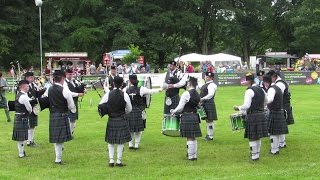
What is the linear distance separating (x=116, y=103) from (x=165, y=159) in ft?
5.77

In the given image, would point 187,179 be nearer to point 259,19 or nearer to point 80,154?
point 80,154

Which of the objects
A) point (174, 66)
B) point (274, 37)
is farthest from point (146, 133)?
point (274, 37)

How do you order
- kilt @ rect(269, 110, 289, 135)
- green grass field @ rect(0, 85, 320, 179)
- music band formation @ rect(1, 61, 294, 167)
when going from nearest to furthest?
green grass field @ rect(0, 85, 320, 179)
music band formation @ rect(1, 61, 294, 167)
kilt @ rect(269, 110, 289, 135)

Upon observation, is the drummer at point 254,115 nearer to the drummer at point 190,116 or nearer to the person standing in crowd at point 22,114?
the drummer at point 190,116

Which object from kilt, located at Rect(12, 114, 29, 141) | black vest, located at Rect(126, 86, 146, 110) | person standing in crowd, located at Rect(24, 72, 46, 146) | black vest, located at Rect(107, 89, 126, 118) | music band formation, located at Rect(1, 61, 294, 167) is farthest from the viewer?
person standing in crowd, located at Rect(24, 72, 46, 146)

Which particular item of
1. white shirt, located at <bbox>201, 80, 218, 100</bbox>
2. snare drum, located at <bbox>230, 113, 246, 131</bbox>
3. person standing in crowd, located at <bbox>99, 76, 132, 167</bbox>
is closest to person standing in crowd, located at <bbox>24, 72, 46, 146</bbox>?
person standing in crowd, located at <bbox>99, 76, 132, 167</bbox>

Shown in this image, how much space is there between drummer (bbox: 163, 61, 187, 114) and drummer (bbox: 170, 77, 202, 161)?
7.25 feet

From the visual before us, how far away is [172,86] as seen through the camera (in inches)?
480

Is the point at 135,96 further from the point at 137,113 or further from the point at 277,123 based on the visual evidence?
the point at 277,123

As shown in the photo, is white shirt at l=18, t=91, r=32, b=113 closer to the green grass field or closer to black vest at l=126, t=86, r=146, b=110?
A: the green grass field

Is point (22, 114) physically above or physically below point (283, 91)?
below

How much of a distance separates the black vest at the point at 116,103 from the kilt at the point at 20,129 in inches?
86.4

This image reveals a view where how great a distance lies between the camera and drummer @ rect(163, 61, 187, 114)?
1225cm

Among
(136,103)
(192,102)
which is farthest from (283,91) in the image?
(136,103)
